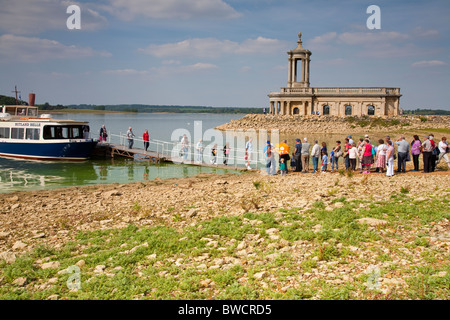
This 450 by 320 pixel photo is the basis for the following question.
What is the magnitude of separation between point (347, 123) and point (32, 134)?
166 ft

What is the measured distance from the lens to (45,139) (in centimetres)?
3009

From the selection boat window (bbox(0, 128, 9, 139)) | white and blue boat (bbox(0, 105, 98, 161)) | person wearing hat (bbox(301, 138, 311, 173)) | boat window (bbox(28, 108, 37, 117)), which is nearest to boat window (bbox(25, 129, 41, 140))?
white and blue boat (bbox(0, 105, 98, 161))

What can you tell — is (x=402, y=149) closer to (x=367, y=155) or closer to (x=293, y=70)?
(x=367, y=155)

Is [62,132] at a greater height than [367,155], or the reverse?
[62,132]

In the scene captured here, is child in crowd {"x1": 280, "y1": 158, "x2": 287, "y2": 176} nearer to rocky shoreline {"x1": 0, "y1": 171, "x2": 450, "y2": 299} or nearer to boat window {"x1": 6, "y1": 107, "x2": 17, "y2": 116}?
rocky shoreline {"x1": 0, "y1": 171, "x2": 450, "y2": 299}

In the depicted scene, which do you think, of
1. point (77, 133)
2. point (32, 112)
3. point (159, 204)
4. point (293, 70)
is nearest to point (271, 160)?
point (159, 204)

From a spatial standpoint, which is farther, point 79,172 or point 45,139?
point 45,139

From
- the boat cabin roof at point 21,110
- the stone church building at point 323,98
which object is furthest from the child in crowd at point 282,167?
the stone church building at point 323,98

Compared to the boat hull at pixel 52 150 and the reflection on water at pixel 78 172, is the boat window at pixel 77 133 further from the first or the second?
the reflection on water at pixel 78 172

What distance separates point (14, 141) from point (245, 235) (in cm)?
2844

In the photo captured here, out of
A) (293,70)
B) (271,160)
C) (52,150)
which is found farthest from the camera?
(293,70)

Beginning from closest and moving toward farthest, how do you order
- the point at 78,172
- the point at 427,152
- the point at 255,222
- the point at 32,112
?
the point at 255,222 → the point at 427,152 → the point at 78,172 → the point at 32,112

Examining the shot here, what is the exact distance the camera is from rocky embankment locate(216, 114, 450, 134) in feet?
202
